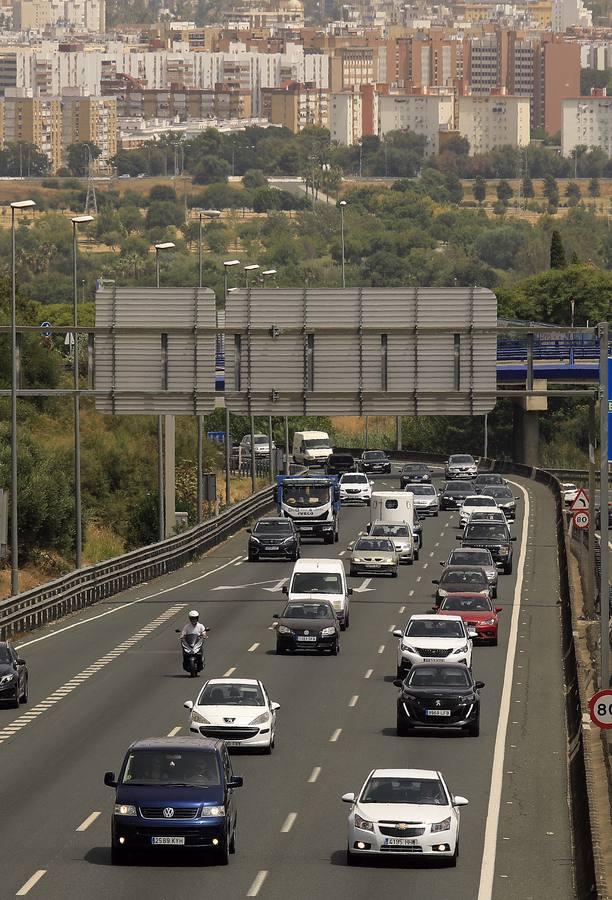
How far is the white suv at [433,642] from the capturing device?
44219mm

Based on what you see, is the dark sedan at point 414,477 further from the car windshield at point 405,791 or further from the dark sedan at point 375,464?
the car windshield at point 405,791

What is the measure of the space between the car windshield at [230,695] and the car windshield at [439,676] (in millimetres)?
3259

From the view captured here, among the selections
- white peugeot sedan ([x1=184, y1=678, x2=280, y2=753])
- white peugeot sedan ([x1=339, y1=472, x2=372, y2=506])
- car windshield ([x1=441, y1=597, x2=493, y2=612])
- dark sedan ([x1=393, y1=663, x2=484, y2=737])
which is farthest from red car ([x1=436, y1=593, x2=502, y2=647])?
white peugeot sedan ([x1=339, y1=472, x2=372, y2=506])

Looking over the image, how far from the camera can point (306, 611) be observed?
49844 mm

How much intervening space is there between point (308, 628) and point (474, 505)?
37.4m

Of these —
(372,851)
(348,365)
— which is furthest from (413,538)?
(372,851)

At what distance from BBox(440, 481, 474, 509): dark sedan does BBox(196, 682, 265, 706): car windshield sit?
5999cm

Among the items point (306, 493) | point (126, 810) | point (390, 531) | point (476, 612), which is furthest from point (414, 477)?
point (126, 810)

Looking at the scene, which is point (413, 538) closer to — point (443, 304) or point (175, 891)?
point (443, 304)

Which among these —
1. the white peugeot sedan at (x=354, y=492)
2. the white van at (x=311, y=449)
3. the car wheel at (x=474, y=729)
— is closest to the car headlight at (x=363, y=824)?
the car wheel at (x=474, y=729)

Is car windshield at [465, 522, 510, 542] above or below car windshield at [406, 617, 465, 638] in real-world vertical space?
below

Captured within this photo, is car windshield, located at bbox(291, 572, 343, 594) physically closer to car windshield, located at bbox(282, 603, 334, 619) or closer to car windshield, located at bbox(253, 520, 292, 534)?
car windshield, located at bbox(282, 603, 334, 619)

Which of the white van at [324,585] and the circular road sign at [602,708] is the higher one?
the circular road sign at [602,708]

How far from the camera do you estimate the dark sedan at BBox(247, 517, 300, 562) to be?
73.5 meters
